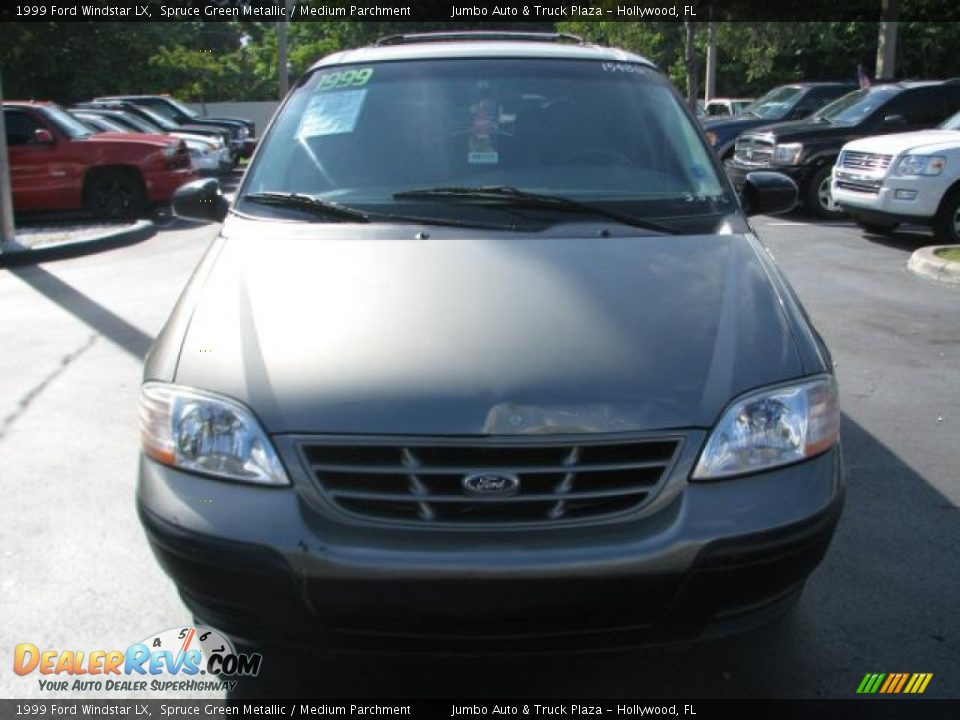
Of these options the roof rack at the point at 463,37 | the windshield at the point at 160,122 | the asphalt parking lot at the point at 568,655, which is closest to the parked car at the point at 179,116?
the windshield at the point at 160,122

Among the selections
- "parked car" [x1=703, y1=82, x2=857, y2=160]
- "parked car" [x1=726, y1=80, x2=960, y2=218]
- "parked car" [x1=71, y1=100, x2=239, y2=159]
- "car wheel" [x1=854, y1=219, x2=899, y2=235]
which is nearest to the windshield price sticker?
"car wheel" [x1=854, y1=219, x2=899, y2=235]

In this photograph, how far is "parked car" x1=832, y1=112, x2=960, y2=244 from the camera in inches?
420

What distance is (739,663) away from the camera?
3.09 meters

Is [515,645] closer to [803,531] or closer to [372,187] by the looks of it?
[803,531]

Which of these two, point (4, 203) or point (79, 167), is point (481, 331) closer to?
point (4, 203)

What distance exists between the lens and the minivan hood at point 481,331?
2.55 m

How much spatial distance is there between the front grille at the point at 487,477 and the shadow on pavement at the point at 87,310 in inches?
179

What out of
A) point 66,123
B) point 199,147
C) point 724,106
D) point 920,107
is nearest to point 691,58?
point 724,106

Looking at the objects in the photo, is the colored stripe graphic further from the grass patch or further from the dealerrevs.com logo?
the grass patch

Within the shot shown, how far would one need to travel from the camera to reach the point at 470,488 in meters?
2.49

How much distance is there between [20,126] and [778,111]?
12.6 meters

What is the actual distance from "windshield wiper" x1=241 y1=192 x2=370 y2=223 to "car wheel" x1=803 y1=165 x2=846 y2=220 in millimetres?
11389

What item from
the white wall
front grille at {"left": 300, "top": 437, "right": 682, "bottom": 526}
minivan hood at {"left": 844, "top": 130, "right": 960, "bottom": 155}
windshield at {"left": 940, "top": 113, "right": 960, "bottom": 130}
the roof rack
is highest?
the roof rack

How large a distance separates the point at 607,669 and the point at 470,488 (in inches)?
36.8
